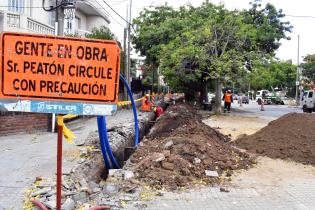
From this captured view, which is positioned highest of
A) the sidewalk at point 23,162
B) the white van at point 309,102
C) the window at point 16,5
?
the window at point 16,5

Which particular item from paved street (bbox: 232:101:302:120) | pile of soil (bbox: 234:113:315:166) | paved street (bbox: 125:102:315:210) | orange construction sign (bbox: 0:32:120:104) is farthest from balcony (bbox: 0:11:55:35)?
paved street (bbox: 232:101:302:120)

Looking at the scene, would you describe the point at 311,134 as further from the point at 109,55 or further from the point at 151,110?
the point at 151,110

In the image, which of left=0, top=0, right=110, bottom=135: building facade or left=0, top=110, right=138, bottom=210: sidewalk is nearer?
left=0, top=110, right=138, bottom=210: sidewalk

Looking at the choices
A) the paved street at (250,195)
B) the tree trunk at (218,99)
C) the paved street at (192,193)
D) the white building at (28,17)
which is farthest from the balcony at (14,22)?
the paved street at (250,195)

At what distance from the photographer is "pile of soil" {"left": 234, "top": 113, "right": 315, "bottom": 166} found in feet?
36.0

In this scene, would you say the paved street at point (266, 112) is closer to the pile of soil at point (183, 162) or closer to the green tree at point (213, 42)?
the green tree at point (213, 42)

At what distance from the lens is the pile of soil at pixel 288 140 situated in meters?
11.0

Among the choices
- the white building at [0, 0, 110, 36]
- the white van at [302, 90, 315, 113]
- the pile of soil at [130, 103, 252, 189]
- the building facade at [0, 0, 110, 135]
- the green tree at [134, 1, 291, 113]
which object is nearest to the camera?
the pile of soil at [130, 103, 252, 189]

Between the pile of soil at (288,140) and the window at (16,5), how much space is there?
44.2 ft

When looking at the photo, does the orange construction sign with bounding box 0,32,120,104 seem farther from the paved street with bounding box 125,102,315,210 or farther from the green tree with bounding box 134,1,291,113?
the green tree with bounding box 134,1,291,113

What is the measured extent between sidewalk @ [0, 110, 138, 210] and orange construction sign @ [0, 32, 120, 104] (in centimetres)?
202

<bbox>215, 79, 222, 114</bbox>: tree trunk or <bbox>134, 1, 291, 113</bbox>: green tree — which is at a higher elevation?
<bbox>134, 1, 291, 113</bbox>: green tree

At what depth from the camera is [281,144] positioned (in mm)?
11789

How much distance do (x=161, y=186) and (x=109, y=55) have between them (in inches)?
134
